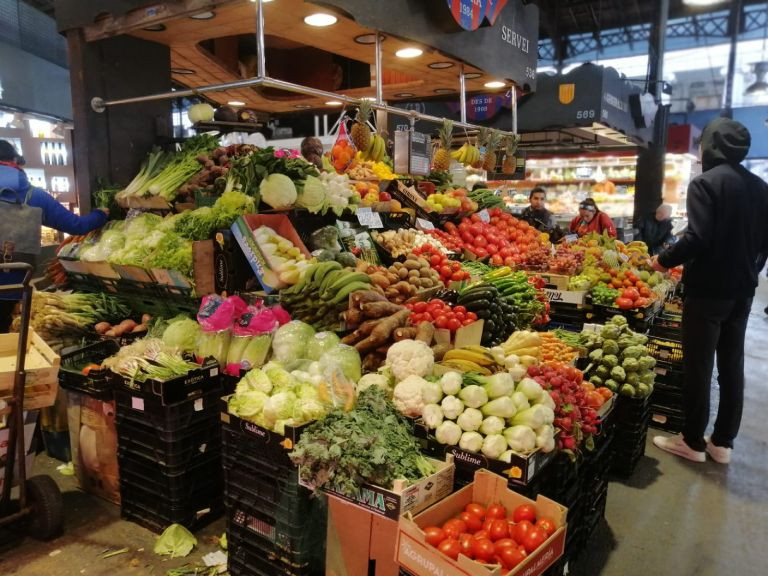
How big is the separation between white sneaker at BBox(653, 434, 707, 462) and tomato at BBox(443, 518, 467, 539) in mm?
2865

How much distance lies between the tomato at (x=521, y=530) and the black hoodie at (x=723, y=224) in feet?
8.47

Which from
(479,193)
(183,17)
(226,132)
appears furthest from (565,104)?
(183,17)

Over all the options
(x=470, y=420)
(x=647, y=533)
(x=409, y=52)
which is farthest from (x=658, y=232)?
(x=470, y=420)

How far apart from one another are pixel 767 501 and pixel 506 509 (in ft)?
8.19

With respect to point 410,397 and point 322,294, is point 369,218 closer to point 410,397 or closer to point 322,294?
point 322,294

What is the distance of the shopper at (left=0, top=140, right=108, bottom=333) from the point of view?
12.8 feet

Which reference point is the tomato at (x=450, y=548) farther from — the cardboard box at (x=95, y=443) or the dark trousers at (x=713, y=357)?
the dark trousers at (x=713, y=357)

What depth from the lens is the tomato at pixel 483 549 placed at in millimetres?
1934

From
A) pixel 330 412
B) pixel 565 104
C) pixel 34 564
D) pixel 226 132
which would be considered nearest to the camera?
pixel 330 412

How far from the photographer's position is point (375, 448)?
222cm

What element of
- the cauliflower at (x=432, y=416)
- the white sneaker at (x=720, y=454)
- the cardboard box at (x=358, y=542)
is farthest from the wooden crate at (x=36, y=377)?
the white sneaker at (x=720, y=454)

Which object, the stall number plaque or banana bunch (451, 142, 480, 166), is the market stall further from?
banana bunch (451, 142, 480, 166)

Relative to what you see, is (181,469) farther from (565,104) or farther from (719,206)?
(565,104)

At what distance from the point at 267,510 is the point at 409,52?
4.17 meters
